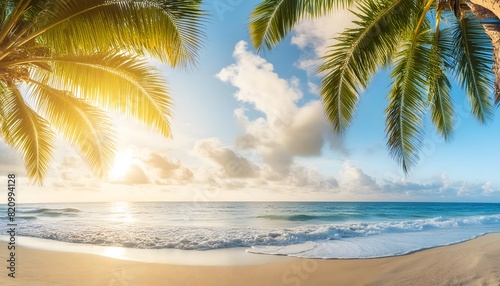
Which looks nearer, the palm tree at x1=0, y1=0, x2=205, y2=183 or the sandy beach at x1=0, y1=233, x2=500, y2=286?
the palm tree at x1=0, y1=0, x2=205, y2=183

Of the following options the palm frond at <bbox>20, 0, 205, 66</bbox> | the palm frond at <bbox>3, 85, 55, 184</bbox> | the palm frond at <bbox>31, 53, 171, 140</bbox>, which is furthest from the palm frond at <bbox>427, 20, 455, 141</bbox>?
the palm frond at <bbox>3, 85, 55, 184</bbox>

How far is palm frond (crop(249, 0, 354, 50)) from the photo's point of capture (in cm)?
614

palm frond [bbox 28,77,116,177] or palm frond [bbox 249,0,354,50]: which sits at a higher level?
palm frond [bbox 249,0,354,50]

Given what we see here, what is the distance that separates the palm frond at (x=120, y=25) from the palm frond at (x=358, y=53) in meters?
2.52

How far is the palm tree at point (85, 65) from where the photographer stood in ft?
17.1

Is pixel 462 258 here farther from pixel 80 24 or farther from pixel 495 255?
pixel 80 24

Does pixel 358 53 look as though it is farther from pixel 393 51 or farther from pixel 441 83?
pixel 441 83

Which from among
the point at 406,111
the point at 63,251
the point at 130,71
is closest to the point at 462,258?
the point at 406,111

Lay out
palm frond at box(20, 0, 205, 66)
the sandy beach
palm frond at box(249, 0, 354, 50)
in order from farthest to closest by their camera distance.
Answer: the sandy beach
palm frond at box(249, 0, 354, 50)
palm frond at box(20, 0, 205, 66)

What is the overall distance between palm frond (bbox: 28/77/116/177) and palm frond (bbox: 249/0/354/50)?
374 centimetres

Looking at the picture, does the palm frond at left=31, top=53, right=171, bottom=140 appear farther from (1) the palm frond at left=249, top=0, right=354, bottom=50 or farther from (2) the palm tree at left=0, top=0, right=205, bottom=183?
(1) the palm frond at left=249, top=0, right=354, bottom=50

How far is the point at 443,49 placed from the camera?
21.9ft

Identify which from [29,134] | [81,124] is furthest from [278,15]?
[29,134]

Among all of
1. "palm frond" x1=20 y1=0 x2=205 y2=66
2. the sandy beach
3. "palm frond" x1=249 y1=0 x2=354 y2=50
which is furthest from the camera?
the sandy beach
